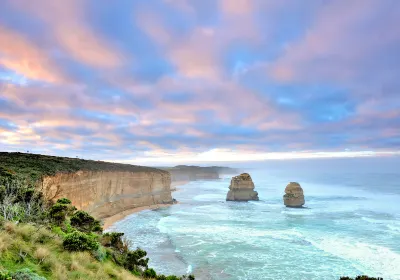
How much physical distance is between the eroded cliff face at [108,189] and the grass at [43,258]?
14754 mm

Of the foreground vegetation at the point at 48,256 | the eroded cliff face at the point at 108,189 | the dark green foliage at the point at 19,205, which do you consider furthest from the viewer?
the eroded cliff face at the point at 108,189

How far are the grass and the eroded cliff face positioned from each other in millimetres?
14754

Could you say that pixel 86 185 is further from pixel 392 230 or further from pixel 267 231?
pixel 392 230

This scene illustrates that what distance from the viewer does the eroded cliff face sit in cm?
3431

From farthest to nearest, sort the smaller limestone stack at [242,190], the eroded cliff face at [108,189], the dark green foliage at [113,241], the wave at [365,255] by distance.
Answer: the smaller limestone stack at [242,190] < the eroded cliff face at [108,189] < the wave at [365,255] < the dark green foliage at [113,241]

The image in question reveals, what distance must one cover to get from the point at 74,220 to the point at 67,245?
9.16 m

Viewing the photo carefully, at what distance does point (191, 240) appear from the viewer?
31.8 meters

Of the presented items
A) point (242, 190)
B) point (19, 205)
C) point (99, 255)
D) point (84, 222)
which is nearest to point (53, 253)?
point (99, 255)

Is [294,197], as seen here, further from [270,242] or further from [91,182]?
[91,182]

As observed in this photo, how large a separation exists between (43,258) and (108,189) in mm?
42403

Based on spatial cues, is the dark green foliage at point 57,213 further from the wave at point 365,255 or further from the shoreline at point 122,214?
the wave at point 365,255

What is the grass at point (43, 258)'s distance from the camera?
30.4 feet

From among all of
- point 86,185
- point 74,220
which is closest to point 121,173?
point 86,185

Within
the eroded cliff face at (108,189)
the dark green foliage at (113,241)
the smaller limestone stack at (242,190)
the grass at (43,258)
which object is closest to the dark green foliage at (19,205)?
the grass at (43,258)
